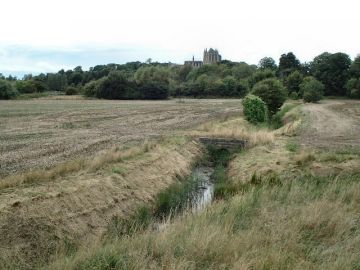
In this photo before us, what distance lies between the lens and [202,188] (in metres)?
19.9

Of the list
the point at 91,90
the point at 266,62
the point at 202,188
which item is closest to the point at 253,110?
the point at 202,188

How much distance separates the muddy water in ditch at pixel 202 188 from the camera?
16.6 meters

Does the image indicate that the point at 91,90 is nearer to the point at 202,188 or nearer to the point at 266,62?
the point at 266,62

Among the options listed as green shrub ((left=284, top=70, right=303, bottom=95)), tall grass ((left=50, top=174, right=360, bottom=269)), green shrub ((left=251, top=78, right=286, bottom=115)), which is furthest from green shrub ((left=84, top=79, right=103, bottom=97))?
tall grass ((left=50, top=174, right=360, bottom=269))

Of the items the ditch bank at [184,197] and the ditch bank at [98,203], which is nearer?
the ditch bank at [98,203]

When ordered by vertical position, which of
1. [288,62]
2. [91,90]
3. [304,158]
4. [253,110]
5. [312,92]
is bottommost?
[304,158]

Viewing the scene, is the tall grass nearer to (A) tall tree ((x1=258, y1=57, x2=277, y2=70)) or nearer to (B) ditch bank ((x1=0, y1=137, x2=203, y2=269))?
(B) ditch bank ((x1=0, y1=137, x2=203, y2=269))

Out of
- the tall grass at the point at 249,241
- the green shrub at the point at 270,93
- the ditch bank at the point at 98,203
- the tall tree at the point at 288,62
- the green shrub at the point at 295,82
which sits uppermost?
the tall tree at the point at 288,62

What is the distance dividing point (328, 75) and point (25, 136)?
9703 centimetres

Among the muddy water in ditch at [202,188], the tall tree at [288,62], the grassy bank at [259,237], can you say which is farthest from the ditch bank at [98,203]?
the tall tree at [288,62]

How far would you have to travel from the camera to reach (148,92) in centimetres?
10525

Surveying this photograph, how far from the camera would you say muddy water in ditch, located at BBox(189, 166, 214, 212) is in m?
16.6

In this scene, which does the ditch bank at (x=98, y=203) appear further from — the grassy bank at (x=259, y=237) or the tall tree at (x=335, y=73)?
the tall tree at (x=335, y=73)

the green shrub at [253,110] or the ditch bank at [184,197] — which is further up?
the green shrub at [253,110]
